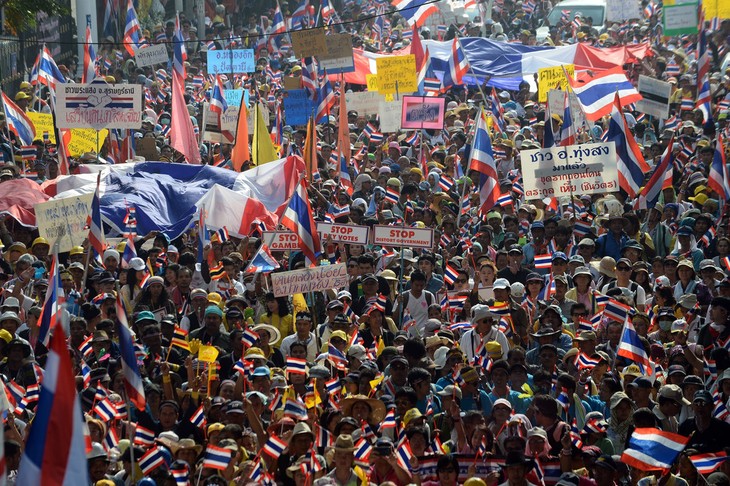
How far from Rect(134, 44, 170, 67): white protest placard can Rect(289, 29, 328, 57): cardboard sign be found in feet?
9.00

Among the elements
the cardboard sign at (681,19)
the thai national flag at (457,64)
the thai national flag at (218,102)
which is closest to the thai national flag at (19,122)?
the thai national flag at (218,102)

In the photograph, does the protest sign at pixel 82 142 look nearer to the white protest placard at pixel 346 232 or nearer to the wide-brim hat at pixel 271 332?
the white protest placard at pixel 346 232

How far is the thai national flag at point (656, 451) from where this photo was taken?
8289 millimetres

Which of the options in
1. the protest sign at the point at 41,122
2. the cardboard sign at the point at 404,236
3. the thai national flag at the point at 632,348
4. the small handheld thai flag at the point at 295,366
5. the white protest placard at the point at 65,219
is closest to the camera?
the small handheld thai flag at the point at 295,366

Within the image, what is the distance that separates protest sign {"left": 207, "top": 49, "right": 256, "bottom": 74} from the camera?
25.1 metres

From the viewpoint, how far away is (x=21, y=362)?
34.3ft

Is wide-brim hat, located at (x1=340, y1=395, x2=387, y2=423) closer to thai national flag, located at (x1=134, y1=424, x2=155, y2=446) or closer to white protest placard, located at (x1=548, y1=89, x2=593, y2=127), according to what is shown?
thai national flag, located at (x1=134, y1=424, x2=155, y2=446)

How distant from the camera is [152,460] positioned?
8.48 metres

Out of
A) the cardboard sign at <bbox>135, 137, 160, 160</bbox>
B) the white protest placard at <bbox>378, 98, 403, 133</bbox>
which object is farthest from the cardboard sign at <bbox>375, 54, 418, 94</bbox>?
the cardboard sign at <bbox>135, 137, 160, 160</bbox>

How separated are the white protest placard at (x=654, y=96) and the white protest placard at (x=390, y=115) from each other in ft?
12.3

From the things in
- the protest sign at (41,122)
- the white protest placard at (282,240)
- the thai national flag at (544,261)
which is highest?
the protest sign at (41,122)

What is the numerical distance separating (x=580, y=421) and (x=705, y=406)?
95 cm

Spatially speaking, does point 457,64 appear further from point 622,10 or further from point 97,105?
point 622,10

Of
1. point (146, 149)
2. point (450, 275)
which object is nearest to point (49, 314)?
point (450, 275)
